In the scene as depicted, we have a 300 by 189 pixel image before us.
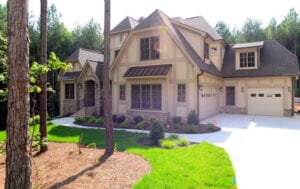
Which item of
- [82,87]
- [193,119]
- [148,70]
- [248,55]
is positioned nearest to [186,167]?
[193,119]

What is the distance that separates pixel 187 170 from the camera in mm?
5184

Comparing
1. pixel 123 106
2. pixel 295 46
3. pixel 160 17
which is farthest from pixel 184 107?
pixel 295 46

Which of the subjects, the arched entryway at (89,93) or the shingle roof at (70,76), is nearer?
the arched entryway at (89,93)

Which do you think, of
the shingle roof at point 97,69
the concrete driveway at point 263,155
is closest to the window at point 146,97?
the shingle roof at point 97,69

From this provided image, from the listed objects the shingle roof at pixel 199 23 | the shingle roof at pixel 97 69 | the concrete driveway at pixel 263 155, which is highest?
the shingle roof at pixel 199 23

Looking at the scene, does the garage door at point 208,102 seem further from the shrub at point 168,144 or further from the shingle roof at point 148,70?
the shrub at point 168,144

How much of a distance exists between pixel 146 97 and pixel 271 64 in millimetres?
10712

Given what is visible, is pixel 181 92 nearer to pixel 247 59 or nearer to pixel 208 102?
pixel 208 102

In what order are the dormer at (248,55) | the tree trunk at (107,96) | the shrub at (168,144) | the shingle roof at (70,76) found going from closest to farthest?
the tree trunk at (107,96), the shrub at (168,144), the dormer at (248,55), the shingle roof at (70,76)

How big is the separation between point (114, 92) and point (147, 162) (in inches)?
415

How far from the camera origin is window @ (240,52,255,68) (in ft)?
57.5

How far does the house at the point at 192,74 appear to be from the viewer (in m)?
13.2

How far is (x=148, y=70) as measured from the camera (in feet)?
45.6

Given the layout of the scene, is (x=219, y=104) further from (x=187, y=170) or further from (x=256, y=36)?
(x=256, y=36)
